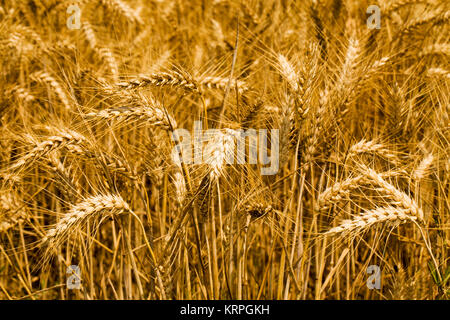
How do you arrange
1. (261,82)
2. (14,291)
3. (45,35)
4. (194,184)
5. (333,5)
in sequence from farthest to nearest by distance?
(45,35) → (333,5) → (14,291) → (261,82) → (194,184)

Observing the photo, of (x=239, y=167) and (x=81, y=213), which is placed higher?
(x=239, y=167)

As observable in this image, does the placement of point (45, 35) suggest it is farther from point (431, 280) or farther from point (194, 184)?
point (431, 280)

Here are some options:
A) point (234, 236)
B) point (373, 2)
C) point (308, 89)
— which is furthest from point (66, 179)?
point (373, 2)

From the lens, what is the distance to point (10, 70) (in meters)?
2.13

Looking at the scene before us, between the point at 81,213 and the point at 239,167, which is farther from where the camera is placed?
the point at 239,167

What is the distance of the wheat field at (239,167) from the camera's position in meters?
1.32

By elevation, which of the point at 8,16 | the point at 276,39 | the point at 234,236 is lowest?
the point at 234,236

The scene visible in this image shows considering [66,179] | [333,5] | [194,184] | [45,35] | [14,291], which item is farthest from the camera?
[45,35]

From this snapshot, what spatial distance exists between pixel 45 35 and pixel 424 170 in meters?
2.26

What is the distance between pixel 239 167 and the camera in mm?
1361

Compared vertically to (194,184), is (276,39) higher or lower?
higher

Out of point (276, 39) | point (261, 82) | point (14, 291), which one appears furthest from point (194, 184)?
point (14, 291)

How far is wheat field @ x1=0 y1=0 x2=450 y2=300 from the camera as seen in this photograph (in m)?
1.32

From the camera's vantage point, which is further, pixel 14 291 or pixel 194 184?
pixel 14 291
